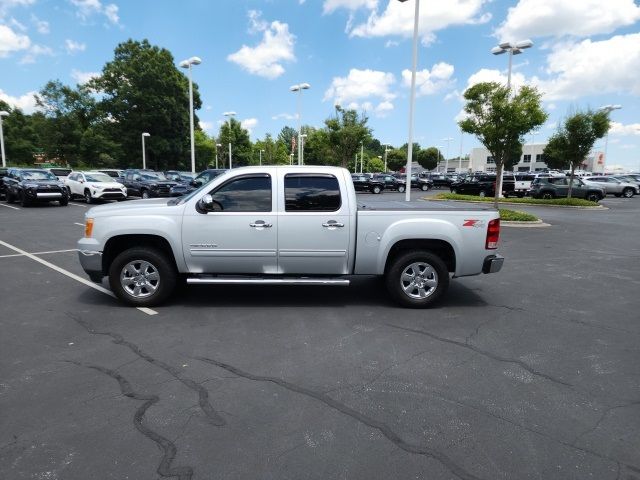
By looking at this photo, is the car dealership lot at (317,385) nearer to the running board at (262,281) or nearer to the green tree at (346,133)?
the running board at (262,281)

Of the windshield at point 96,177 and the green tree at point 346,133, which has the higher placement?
the green tree at point 346,133

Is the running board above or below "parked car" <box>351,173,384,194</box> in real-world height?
below

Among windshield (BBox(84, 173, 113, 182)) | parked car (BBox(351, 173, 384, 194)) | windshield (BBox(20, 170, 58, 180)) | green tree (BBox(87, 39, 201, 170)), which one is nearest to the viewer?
windshield (BBox(20, 170, 58, 180))

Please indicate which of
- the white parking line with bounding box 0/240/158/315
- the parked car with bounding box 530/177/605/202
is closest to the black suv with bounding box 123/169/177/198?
the white parking line with bounding box 0/240/158/315

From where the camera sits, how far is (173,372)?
4176 millimetres

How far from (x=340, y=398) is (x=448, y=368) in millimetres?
1248

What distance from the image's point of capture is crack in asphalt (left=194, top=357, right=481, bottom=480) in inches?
113

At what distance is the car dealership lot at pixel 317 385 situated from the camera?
9.64 ft

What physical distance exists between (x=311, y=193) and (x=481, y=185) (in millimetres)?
28340

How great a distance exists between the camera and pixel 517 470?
2.85 m

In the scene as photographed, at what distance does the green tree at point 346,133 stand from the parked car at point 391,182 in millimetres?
3459

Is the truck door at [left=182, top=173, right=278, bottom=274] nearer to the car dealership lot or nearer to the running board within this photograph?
the running board

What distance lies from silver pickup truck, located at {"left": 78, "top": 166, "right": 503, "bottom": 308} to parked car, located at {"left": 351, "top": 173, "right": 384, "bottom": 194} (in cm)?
3314

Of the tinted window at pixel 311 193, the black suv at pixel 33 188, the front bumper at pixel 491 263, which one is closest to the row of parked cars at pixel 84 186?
the black suv at pixel 33 188
